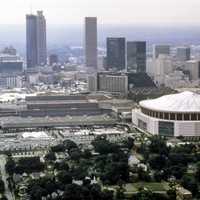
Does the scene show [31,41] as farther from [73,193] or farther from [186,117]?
[73,193]

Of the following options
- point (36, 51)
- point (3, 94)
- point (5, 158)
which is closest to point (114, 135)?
point (5, 158)

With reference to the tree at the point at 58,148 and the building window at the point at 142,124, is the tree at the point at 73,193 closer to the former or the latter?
the tree at the point at 58,148

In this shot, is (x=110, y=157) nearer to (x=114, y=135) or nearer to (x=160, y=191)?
(x=160, y=191)

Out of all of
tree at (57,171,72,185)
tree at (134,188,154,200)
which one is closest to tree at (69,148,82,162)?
tree at (57,171,72,185)

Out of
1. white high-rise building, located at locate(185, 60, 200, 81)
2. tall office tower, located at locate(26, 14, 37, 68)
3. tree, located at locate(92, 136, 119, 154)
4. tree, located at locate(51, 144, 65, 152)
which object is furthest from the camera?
tall office tower, located at locate(26, 14, 37, 68)

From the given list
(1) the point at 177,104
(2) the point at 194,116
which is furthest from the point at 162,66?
(2) the point at 194,116

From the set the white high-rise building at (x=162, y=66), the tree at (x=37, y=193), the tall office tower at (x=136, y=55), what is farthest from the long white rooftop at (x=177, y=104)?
the white high-rise building at (x=162, y=66)

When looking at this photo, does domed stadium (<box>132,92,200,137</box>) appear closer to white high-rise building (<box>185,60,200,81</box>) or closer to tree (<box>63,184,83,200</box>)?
tree (<box>63,184,83,200</box>)

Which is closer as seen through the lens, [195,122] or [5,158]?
[5,158]
